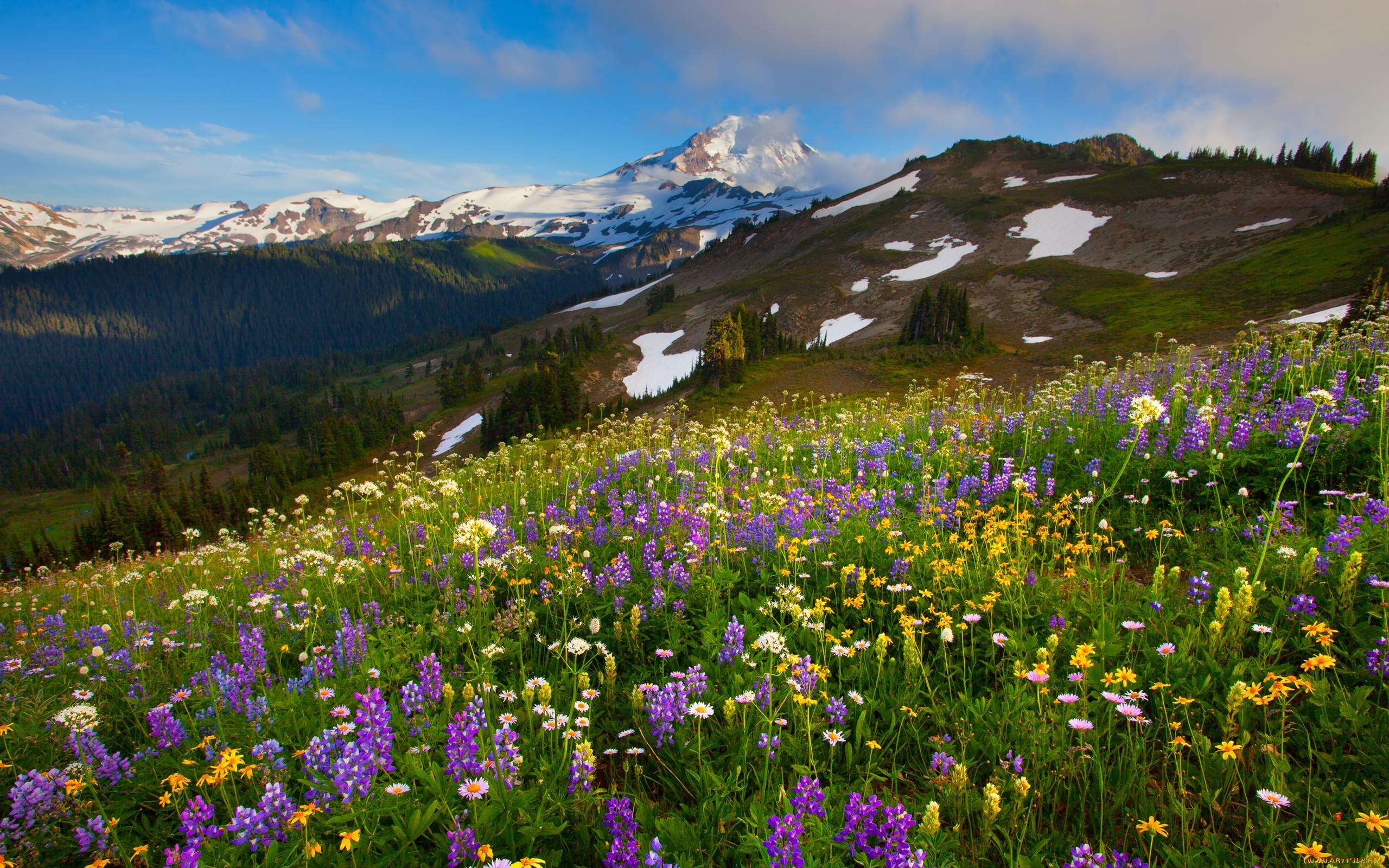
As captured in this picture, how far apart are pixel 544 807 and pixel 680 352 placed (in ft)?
326

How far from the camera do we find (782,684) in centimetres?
404

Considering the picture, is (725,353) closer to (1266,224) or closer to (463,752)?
(463,752)

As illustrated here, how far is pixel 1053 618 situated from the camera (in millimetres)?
4336

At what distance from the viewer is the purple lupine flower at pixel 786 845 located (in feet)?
8.29

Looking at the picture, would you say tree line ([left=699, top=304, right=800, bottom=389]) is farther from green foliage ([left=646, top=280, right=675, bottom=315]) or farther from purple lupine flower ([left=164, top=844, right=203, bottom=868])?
purple lupine flower ([left=164, top=844, right=203, bottom=868])

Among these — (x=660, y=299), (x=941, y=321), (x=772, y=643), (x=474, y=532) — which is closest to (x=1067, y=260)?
(x=941, y=321)

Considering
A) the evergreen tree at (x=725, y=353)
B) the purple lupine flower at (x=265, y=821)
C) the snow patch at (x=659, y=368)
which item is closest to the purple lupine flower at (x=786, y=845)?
the purple lupine flower at (x=265, y=821)

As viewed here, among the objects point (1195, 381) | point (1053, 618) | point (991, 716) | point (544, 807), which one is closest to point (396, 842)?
point (544, 807)

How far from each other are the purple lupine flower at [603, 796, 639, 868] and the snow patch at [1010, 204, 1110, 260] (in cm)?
11680

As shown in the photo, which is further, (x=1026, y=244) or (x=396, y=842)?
(x=1026, y=244)

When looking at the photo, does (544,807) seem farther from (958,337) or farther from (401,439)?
(401,439)

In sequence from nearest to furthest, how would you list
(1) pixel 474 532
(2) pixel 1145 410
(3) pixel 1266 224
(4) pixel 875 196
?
(1) pixel 474 532 → (2) pixel 1145 410 → (3) pixel 1266 224 → (4) pixel 875 196

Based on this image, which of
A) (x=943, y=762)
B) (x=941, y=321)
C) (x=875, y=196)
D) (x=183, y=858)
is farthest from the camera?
(x=875, y=196)

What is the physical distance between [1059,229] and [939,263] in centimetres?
2515
